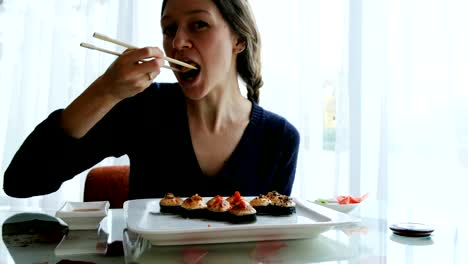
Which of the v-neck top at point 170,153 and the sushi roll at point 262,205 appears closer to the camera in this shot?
the sushi roll at point 262,205

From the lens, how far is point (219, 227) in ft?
2.35

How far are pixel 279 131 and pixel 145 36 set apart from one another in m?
1.46

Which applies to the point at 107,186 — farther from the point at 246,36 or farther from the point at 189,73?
the point at 246,36

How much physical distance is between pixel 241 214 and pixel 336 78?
2.01 m

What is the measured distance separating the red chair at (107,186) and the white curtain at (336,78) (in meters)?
1.03

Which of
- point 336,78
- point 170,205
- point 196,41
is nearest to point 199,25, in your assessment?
point 196,41

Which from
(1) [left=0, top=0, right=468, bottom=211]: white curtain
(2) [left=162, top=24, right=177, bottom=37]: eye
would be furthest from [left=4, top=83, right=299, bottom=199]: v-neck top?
(1) [left=0, top=0, right=468, bottom=211]: white curtain

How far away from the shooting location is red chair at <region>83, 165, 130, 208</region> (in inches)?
59.3

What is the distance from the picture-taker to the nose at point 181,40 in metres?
1.13

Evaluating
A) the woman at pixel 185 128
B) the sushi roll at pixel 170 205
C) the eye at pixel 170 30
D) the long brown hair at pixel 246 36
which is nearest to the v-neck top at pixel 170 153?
the woman at pixel 185 128

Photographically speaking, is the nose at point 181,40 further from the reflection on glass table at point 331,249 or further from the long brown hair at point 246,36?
the reflection on glass table at point 331,249

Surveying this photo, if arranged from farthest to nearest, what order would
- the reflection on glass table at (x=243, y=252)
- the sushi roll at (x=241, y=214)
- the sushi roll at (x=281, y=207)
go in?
the sushi roll at (x=281, y=207) < the sushi roll at (x=241, y=214) < the reflection on glass table at (x=243, y=252)

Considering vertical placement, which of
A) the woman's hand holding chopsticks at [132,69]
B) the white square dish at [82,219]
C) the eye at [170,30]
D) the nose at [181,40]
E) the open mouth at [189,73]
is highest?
the eye at [170,30]

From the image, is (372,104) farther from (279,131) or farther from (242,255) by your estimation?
(242,255)
